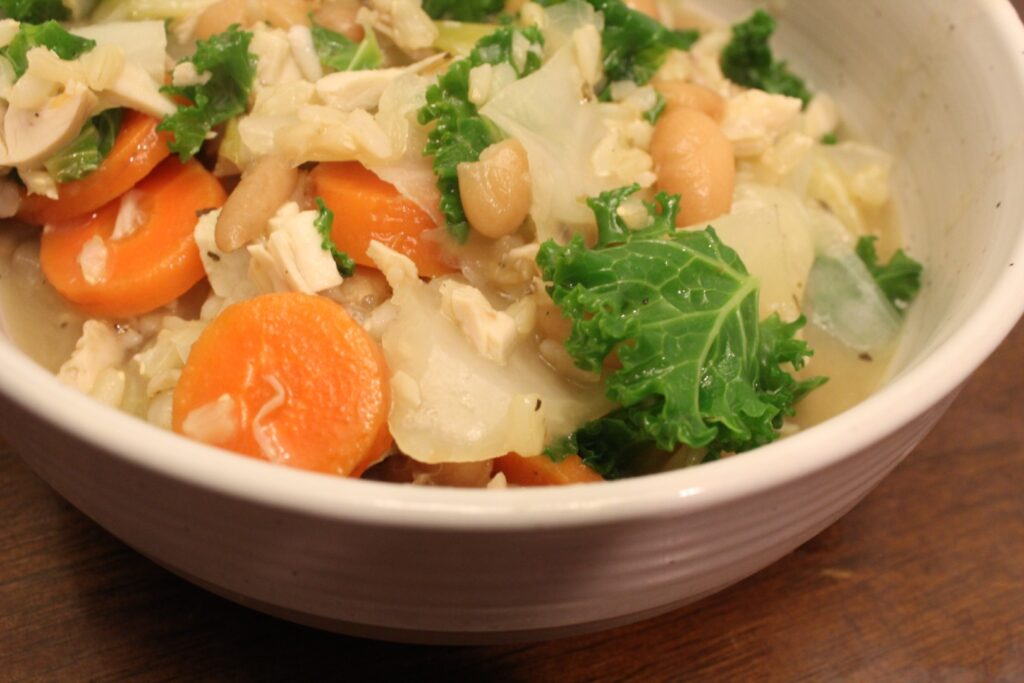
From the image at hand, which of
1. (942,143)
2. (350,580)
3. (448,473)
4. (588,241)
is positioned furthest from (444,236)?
(942,143)

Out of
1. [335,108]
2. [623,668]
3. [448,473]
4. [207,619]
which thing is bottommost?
[207,619]

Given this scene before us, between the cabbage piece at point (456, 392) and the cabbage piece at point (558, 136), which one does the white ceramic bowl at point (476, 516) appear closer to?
the cabbage piece at point (456, 392)

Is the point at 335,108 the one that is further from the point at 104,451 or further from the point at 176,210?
the point at 104,451

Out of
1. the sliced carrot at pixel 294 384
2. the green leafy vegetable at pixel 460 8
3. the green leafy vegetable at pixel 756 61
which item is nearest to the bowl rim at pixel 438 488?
the sliced carrot at pixel 294 384

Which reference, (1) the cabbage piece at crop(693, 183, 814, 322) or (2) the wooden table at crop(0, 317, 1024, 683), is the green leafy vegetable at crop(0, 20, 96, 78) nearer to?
(2) the wooden table at crop(0, 317, 1024, 683)

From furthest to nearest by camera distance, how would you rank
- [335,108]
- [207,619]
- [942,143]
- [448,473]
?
[942,143] → [335,108] → [207,619] → [448,473]

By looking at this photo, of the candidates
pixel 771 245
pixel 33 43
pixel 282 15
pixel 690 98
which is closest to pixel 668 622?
pixel 771 245

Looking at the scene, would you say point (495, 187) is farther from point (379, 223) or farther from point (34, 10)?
point (34, 10)
